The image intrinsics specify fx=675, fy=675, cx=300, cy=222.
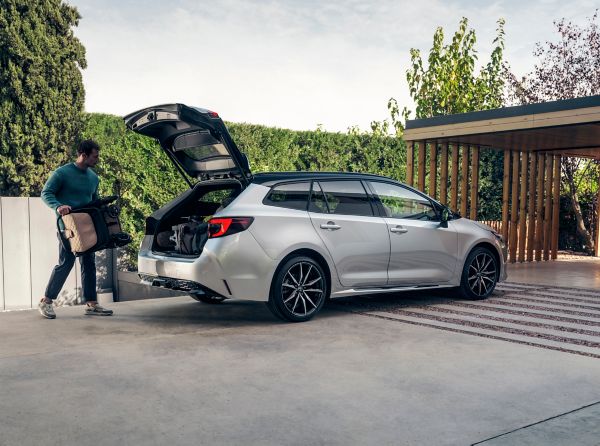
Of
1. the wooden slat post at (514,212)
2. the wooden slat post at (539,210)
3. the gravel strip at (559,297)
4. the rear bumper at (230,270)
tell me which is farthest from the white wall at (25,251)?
the wooden slat post at (539,210)

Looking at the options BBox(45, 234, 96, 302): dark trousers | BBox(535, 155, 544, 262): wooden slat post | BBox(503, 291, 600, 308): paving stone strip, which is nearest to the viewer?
BBox(45, 234, 96, 302): dark trousers

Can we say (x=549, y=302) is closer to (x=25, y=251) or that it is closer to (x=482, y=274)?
(x=482, y=274)

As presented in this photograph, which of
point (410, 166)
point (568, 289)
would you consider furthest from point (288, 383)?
point (410, 166)

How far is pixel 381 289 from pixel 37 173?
8183 millimetres

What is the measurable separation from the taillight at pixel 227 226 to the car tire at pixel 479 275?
322 cm

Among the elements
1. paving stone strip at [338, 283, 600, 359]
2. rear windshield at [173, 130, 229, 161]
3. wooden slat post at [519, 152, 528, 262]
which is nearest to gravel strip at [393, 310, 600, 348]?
paving stone strip at [338, 283, 600, 359]

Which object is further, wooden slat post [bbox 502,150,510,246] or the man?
wooden slat post [bbox 502,150,510,246]

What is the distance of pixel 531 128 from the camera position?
36.1 feet

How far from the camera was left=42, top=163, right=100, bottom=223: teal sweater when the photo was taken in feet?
22.1

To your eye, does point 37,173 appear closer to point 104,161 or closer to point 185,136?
point 104,161

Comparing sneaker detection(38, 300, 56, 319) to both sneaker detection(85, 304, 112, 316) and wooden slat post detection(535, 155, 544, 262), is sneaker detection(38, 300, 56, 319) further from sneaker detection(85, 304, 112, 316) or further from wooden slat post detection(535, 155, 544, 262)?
wooden slat post detection(535, 155, 544, 262)

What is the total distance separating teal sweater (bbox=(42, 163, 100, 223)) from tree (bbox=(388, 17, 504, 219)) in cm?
1241

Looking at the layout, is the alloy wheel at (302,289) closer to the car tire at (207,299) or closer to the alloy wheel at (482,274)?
the car tire at (207,299)

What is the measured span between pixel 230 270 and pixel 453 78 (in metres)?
12.7
